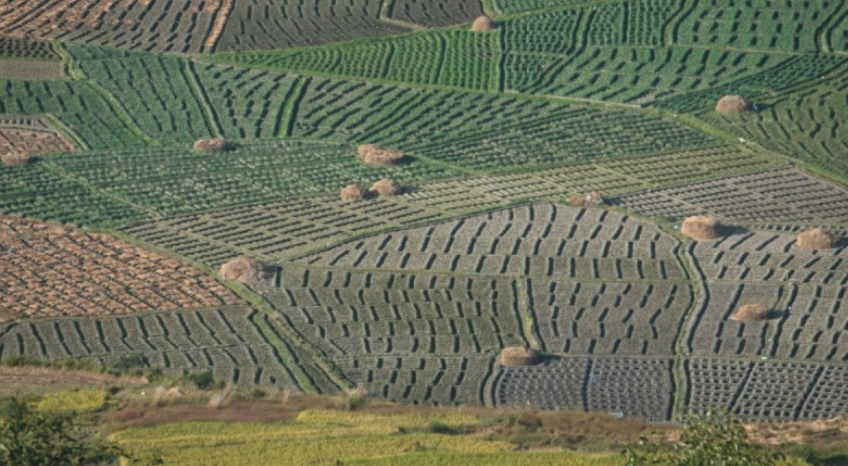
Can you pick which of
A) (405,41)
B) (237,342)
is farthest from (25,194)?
(405,41)

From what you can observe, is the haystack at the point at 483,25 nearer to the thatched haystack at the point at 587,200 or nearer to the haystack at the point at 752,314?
the thatched haystack at the point at 587,200

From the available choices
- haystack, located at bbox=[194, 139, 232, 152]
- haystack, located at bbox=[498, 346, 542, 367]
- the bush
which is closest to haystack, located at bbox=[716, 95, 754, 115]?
haystack, located at bbox=[194, 139, 232, 152]

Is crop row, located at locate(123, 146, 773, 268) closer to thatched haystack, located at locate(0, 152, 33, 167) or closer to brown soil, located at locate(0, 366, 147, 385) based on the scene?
thatched haystack, located at locate(0, 152, 33, 167)

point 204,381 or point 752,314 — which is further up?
point 204,381

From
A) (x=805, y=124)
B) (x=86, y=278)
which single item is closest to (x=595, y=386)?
(x=86, y=278)

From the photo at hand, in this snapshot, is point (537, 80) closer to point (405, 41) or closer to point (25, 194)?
point (405, 41)

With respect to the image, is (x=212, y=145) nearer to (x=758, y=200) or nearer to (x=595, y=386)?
(x=758, y=200)
